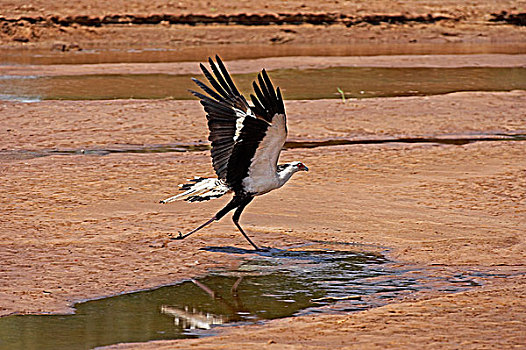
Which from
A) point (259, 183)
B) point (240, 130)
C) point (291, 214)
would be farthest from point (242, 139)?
point (291, 214)

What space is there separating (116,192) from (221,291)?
10.9 feet

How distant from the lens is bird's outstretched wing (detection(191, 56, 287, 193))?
684 cm

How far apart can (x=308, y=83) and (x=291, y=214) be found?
34.7 feet

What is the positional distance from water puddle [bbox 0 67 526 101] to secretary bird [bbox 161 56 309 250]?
9.43 m

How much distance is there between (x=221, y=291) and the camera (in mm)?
6703

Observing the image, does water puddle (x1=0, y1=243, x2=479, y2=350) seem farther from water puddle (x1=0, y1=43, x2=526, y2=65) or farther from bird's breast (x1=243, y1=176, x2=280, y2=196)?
water puddle (x1=0, y1=43, x2=526, y2=65)

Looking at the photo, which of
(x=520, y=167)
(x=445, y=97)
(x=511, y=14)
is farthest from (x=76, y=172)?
(x=511, y=14)

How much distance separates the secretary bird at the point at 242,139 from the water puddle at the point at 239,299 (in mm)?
610

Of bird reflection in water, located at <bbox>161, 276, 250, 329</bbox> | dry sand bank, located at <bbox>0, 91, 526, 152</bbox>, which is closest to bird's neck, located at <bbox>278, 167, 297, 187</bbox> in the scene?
bird reflection in water, located at <bbox>161, 276, 250, 329</bbox>

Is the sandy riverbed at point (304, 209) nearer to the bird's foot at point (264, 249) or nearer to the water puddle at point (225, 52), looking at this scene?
the bird's foot at point (264, 249)

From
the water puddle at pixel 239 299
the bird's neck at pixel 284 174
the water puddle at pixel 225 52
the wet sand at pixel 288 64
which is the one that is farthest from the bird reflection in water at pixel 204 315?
the water puddle at pixel 225 52

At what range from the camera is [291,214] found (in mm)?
8898

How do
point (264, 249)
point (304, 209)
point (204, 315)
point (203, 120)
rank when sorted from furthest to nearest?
point (203, 120) → point (304, 209) → point (264, 249) → point (204, 315)

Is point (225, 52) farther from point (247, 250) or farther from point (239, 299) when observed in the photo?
point (239, 299)
